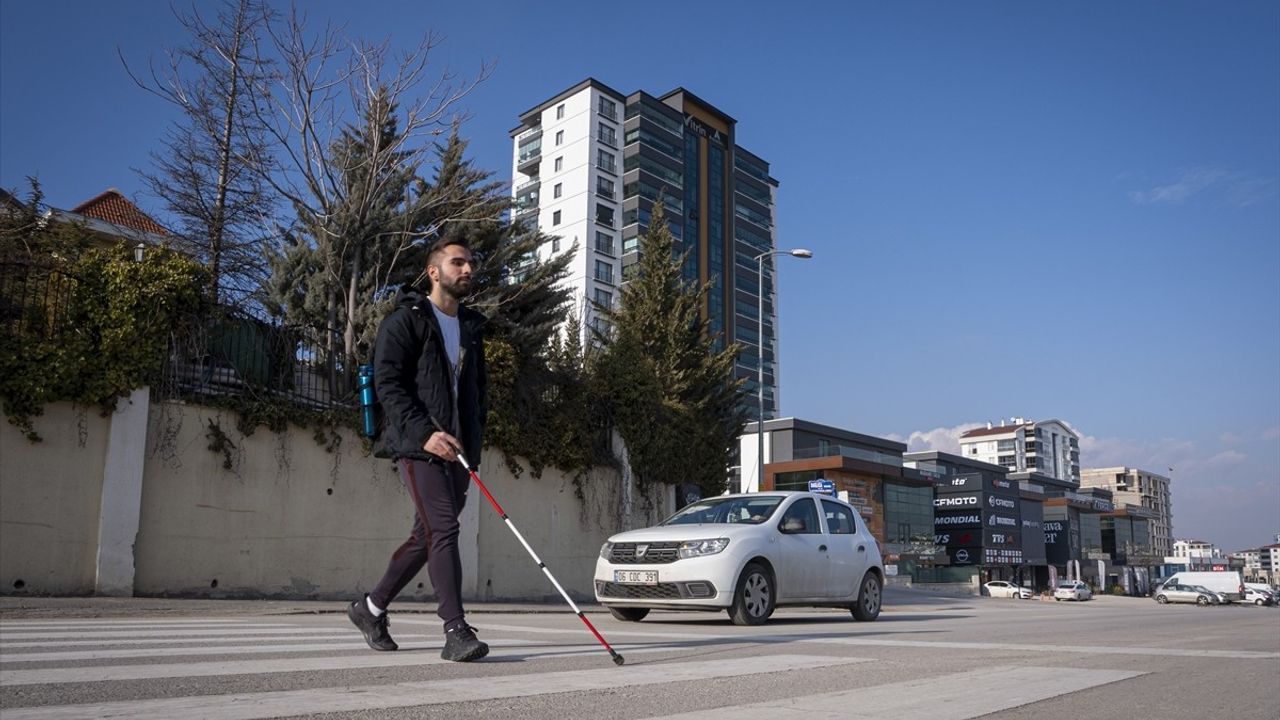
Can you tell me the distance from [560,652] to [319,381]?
12.0 metres

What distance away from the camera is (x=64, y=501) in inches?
498

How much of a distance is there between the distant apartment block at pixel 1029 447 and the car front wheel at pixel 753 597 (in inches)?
6528

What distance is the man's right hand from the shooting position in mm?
4984

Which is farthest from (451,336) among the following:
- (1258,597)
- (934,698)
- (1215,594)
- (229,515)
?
(1258,597)

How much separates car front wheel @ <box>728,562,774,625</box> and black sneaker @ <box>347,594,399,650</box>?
16.7ft

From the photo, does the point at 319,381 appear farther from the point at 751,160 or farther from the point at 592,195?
the point at 751,160

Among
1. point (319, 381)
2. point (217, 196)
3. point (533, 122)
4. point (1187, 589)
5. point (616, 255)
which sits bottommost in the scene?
point (1187, 589)

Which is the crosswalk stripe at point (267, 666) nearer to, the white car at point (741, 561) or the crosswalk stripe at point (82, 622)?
the crosswalk stripe at point (82, 622)

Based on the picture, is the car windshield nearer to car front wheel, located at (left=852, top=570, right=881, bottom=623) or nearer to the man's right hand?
car front wheel, located at (left=852, top=570, right=881, bottom=623)

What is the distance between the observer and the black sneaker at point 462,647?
495 cm

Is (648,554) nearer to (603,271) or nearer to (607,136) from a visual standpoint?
(603,271)

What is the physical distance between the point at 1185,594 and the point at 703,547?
52.1 metres

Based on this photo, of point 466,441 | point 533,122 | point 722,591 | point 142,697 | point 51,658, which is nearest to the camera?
point 142,697

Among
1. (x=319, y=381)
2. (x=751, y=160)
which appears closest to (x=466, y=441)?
(x=319, y=381)
